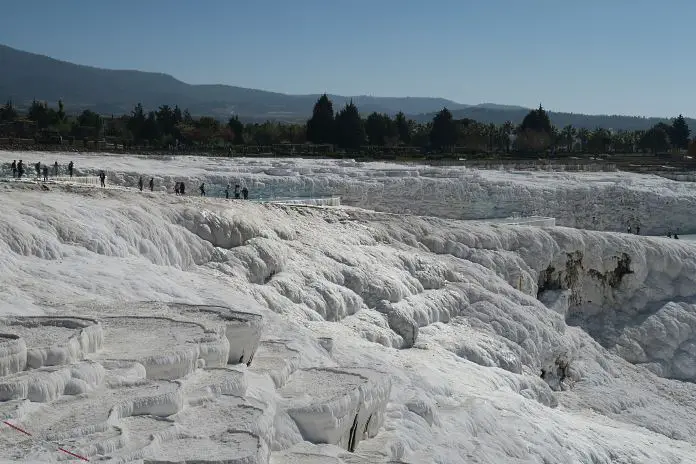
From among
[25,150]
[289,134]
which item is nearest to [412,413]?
[25,150]

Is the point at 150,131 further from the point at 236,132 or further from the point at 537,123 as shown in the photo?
the point at 537,123

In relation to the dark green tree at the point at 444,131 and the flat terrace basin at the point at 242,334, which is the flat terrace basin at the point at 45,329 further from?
the dark green tree at the point at 444,131

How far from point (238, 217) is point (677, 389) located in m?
12.2

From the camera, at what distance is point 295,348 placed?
11.6 m

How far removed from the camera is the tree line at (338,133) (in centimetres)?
5612

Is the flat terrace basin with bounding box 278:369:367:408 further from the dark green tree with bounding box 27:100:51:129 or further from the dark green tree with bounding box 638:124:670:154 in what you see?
the dark green tree with bounding box 638:124:670:154

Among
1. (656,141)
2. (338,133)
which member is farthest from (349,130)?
(656,141)

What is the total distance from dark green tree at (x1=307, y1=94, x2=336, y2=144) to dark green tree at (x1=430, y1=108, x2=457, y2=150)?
8.19 m

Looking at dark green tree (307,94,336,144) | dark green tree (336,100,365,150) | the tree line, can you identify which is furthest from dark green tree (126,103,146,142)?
dark green tree (336,100,365,150)

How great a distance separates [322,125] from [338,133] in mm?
2032

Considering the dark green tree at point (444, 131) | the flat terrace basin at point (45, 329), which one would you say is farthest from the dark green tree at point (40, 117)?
the flat terrace basin at point (45, 329)

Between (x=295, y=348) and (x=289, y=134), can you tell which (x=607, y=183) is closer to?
(x=289, y=134)

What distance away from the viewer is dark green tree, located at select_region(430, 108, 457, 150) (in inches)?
2579

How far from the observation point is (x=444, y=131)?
216 ft
